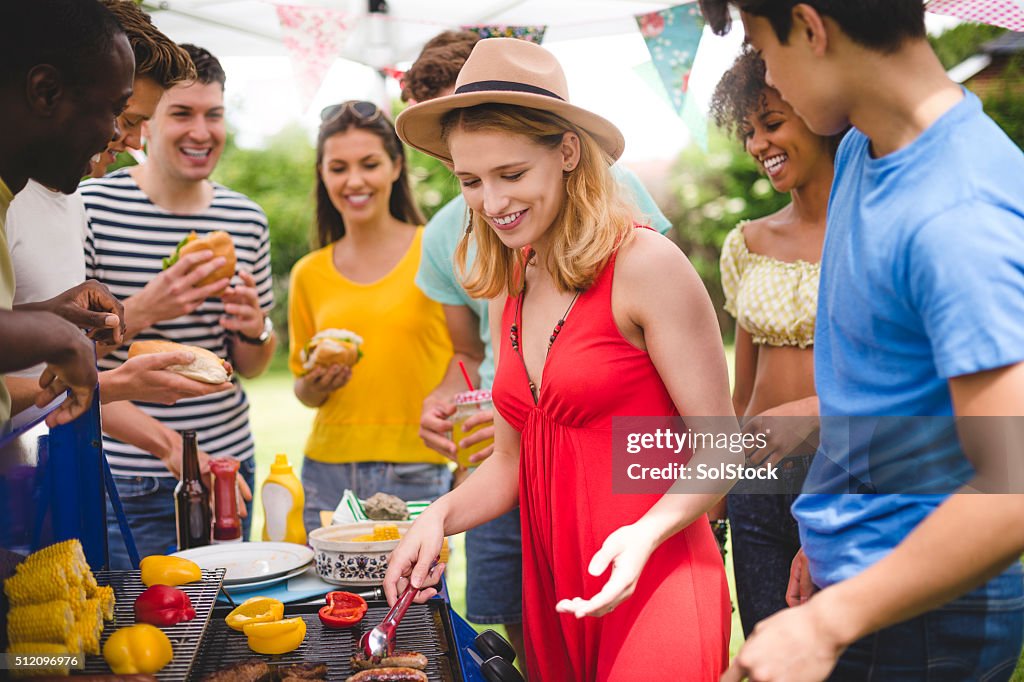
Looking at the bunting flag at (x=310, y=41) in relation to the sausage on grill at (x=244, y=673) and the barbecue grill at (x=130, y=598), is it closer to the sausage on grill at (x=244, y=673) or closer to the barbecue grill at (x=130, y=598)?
the barbecue grill at (x=130, y=598)

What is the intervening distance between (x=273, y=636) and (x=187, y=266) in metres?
1.66

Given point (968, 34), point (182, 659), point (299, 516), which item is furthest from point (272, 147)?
point (182, 659)

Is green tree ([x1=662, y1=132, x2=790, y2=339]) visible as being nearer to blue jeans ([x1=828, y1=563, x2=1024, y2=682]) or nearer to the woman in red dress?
the woman in red dress

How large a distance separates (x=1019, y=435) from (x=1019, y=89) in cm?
1436

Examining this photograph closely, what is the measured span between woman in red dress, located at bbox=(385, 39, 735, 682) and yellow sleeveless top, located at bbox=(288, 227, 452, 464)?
5.30 ft

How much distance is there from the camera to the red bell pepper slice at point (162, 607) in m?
1.77

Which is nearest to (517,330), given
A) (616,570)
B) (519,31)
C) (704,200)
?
(616,570)

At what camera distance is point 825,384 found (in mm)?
1574

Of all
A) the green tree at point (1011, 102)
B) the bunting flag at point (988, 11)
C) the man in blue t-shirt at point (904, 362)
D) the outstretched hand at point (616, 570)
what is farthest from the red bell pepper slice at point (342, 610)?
the green tree at point (1011, 102)

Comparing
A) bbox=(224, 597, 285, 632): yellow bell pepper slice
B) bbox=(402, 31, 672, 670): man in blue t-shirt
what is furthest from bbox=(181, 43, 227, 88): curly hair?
bbox=(224, 597, 285, 632): yellow bell pepper slice

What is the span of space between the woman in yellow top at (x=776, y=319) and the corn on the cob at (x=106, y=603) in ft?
6.27

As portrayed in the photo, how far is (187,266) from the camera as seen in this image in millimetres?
3141

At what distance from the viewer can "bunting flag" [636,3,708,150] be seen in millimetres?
4141

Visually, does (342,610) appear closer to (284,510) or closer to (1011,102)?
(284,510)
